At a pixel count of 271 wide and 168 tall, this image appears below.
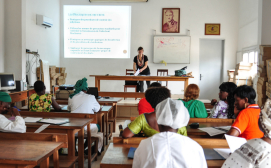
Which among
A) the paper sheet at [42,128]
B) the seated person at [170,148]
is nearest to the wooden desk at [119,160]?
the seated person at [170,148]

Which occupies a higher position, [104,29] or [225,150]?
[104,29]

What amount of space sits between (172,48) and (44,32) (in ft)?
13.1

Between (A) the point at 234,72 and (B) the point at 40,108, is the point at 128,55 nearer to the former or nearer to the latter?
(A) the point at 234,72

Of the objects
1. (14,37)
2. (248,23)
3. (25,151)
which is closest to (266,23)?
(25,151)

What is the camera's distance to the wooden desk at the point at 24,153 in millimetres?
1285

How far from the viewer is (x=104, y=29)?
8062mm

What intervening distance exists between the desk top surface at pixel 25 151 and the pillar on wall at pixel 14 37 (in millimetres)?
4396

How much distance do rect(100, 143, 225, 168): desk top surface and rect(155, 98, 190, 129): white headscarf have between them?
12.6 inches

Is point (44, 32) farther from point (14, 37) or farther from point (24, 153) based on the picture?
point (24, 153)

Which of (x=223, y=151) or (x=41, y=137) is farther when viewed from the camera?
(x=41, y=137)

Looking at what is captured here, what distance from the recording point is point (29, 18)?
609 cm

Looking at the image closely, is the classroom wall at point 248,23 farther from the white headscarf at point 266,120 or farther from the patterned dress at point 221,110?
the white headscarf at point 266,120

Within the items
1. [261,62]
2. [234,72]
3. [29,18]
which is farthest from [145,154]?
[234,72]

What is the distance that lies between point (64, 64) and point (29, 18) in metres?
2.40
